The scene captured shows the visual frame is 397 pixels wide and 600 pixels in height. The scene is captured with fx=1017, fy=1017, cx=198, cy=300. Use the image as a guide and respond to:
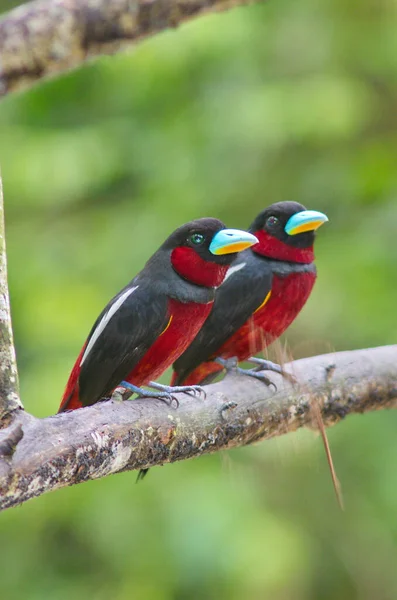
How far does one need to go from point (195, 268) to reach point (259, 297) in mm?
570

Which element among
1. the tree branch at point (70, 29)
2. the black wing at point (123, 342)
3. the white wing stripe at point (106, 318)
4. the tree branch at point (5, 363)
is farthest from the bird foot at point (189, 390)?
the tree branch at point (70, 29)

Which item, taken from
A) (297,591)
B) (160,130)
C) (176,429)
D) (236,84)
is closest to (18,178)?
(160,130)

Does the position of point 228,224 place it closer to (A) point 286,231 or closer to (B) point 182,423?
(A) point 286,231

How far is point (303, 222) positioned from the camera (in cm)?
310

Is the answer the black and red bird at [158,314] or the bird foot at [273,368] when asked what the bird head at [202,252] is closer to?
the black and red bird at [158,314]

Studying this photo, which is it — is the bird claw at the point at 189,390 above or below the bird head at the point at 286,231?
below

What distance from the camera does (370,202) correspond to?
5.55 m

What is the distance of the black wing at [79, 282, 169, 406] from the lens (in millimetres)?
2738

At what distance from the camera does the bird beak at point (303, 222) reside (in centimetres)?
309

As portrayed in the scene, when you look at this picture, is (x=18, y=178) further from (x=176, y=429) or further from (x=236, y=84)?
(x=176, y=429)

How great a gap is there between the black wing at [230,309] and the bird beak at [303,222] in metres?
0.22

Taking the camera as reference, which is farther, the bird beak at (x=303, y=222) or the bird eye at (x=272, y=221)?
the bird eye at (x=272, y=221)

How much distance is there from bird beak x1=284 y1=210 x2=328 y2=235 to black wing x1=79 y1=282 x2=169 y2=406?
59 centimetres

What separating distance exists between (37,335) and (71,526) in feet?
3.24
